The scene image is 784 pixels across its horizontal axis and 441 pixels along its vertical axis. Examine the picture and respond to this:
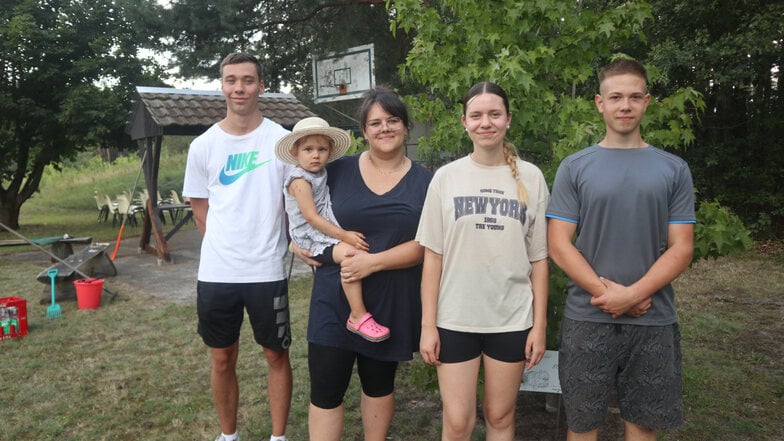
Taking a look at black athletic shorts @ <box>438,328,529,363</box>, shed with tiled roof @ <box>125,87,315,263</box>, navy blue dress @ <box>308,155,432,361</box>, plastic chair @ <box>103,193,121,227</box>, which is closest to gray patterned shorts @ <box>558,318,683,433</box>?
black athletic shorts @ <box>438,328,529,363</box>

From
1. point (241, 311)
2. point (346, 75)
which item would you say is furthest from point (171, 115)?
point (241, 311)

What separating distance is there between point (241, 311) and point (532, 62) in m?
1.96

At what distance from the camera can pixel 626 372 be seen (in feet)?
7.56

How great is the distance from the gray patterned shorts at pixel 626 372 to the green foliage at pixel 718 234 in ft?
2.75

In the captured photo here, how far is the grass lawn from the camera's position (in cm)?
374

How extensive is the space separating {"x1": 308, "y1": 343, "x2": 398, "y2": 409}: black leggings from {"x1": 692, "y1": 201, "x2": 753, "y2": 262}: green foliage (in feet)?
5.54

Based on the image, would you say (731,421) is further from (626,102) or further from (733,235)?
(626,102)

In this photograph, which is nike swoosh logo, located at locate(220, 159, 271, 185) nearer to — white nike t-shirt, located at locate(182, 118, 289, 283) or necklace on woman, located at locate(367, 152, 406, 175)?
white nike t-shirt, located at locate(182, 118, 289, 283)

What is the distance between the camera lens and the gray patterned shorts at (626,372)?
88.5 inches

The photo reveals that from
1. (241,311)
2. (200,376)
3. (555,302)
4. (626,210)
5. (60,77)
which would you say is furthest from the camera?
(60,77)

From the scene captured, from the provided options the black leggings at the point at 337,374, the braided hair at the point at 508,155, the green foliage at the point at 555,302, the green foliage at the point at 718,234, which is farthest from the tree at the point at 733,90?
the black leggings at the point at 337,374

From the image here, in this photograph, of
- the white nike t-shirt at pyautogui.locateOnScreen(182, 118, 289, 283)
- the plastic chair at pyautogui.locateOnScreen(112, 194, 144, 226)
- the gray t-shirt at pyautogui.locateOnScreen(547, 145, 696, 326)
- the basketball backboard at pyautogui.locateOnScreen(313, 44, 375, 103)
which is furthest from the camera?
the plastic chair at pyautogui.locateOnScreen(112, 194, 144, 226)

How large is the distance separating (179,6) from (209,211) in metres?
10.1

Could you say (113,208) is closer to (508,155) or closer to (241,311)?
(241,311)
